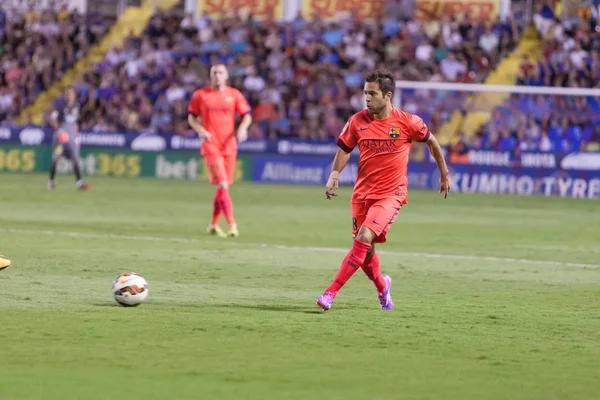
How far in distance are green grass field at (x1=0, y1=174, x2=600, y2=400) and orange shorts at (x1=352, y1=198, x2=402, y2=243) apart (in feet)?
2.19

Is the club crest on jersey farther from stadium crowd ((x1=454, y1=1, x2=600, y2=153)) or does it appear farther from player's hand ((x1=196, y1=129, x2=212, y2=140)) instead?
stadium crowd ((x1=454, y1=1, x2=600, y2=153))

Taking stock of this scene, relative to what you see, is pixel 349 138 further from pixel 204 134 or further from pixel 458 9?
pixel 458 9

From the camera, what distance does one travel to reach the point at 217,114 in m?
17.1

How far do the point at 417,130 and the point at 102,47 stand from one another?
3131cm

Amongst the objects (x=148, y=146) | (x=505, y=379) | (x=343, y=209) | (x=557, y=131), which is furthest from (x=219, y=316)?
(x=148, y=146)

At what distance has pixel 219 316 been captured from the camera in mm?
9148

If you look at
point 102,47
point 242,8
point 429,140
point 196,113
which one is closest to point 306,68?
point 242,8

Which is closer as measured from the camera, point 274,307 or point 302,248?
point 274,307

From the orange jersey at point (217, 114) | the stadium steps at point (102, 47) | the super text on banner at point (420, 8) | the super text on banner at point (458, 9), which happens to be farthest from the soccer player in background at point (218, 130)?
the stadium steps at point (102, 47)

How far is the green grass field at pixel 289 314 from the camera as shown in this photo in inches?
263

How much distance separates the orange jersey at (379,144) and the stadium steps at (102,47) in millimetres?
29549

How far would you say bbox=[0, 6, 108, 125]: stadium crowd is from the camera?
3841cm

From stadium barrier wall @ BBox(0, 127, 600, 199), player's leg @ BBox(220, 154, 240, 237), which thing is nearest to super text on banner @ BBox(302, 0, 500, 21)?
stadium barrier wall @ BBox(0, 127, 600, 199)

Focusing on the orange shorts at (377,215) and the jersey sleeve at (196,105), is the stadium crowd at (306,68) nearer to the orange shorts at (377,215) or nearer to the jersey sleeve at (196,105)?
the jersey sleeve at (196,105)
